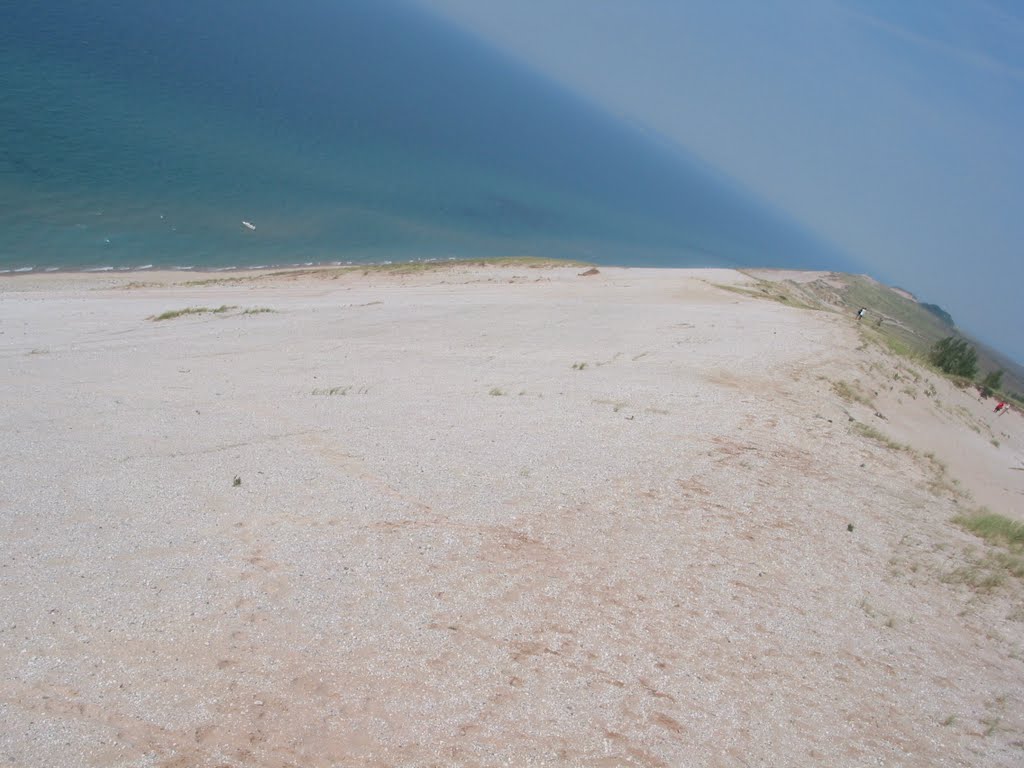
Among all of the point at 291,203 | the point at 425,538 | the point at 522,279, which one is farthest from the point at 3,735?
the point at 291,203

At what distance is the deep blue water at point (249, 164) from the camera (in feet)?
178

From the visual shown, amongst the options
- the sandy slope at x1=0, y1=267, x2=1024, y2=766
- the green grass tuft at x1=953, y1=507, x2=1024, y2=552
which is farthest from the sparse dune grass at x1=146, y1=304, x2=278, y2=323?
the green grass tuft at x1=953, y1=507, x2=1024, y2=552

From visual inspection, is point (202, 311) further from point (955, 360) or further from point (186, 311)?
point (955, 360)

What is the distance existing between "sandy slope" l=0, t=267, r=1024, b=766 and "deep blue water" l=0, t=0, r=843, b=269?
43921 millimetres

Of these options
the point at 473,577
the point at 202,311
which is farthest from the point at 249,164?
the point at 473,577

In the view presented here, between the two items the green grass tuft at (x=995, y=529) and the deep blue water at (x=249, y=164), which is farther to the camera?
the deep blue water at (x=249, y=164)

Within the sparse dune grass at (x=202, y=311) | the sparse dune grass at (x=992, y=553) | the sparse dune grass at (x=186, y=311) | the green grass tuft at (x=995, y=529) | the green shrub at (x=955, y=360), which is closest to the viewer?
the sparse dune grass at (x=992, y=553)

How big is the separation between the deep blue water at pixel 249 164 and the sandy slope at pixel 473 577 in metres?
43.9

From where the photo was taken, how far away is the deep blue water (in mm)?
54250

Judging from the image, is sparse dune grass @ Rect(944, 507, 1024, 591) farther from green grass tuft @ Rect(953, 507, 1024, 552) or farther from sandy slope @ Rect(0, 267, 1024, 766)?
sandy slope @ Rect(0, 267, 1024, 766)

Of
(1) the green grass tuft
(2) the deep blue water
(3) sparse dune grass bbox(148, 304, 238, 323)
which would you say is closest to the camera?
(1) the green grass tuft

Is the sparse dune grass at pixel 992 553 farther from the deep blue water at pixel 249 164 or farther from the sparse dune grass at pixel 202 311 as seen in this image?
the deep blue water at pixel 249 164

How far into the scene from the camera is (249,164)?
75.5 metres

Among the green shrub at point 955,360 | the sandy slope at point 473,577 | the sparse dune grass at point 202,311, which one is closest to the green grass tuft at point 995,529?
the sandy slope at point 473,577
